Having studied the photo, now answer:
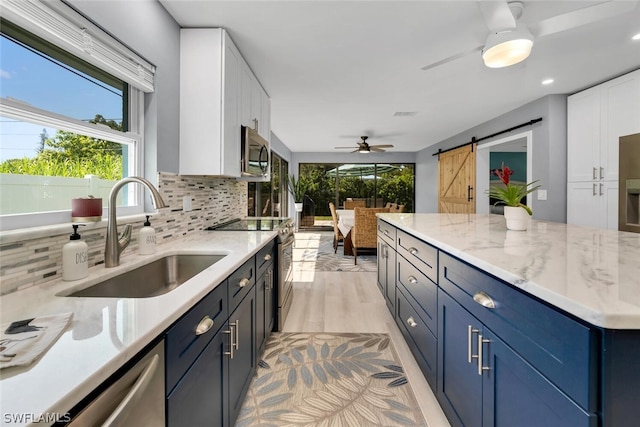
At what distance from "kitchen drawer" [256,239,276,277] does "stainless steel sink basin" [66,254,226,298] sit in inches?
12.5

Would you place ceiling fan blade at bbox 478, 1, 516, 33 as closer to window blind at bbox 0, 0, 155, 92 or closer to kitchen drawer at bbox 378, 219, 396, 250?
kitchen drawer at bbox 378, 219, 396, 250

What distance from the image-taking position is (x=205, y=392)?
101 cm

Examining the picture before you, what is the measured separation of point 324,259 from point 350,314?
2.37 metres

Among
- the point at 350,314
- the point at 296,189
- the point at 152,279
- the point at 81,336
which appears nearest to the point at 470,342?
the point at 81,336

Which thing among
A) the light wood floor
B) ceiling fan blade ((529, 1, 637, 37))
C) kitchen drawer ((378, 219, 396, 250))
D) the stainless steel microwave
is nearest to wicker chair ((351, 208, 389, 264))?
the light wood floor

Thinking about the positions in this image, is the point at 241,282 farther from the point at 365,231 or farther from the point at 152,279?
the point at 365,231

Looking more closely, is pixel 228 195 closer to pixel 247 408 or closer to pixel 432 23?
pixel 247 408

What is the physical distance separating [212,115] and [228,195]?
109cm

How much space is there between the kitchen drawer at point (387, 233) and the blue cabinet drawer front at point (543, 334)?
1.36m

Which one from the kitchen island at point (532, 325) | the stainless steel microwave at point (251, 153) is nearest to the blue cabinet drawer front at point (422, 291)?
the kitchen island at point (532, 325)

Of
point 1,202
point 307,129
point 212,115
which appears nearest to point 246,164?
point 212,115

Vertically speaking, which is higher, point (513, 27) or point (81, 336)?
point (513, 27)

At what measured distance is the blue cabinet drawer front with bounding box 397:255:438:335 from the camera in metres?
1.58

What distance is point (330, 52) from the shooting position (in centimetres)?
256
